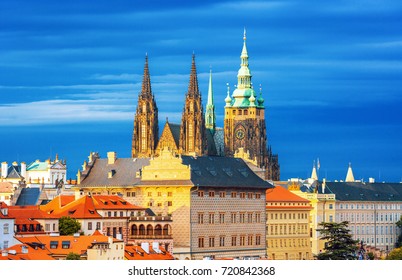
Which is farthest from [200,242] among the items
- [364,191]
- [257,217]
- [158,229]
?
[364,191]

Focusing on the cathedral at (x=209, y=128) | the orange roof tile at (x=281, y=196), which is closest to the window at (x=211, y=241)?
the orange roof tile at (x=281, y=196)

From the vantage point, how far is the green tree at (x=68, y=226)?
300ft

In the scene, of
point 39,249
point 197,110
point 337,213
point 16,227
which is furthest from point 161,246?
point 197,110

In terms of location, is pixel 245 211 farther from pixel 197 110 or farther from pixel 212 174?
pixel 197 110

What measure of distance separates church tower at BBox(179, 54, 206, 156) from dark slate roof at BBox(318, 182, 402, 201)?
55.3 feet

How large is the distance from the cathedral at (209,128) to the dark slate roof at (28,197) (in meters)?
31.5

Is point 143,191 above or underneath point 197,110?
underneath

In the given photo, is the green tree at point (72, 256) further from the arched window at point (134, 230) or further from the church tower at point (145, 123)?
the church tower at point (145, 123)

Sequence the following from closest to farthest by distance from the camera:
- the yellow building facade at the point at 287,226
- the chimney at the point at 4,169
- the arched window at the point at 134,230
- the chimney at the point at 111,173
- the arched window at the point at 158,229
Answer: the arched window at the point at 134,230 < the arched window at the point at 158,229 < the chimney at the point at 111,173 < the yellow building facade at the point at 287,226 < the chimney at the point at 4,169

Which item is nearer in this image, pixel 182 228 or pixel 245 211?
pixel 182 228

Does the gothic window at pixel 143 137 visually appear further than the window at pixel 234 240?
Yes

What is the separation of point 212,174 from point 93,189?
12.0m

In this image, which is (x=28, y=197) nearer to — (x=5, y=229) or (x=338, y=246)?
(x=338, y=246)

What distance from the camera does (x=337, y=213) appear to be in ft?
488
